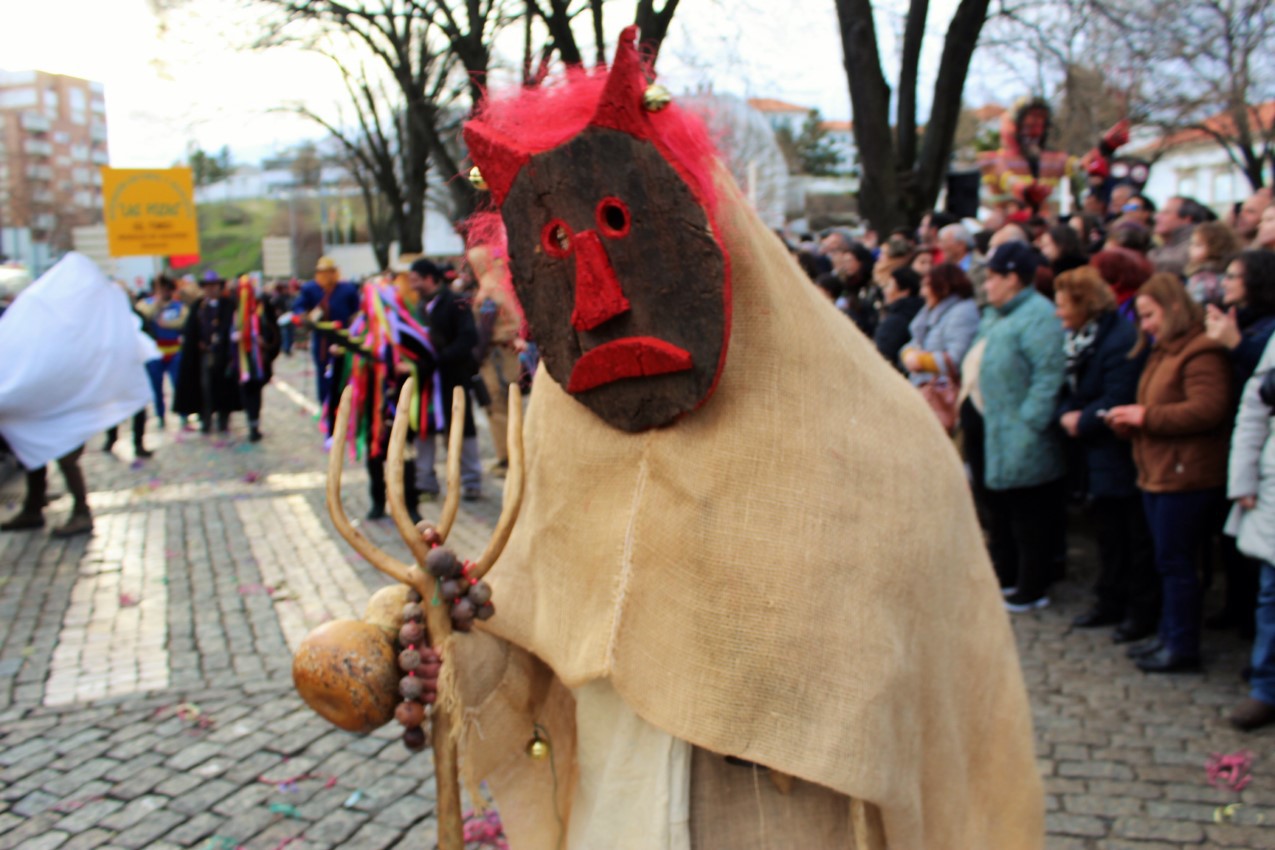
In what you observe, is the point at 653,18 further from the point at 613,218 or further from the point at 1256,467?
the point at 613,218

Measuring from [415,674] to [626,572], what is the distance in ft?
1.40

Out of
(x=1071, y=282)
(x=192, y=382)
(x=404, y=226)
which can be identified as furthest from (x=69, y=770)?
(x=404, y=226)

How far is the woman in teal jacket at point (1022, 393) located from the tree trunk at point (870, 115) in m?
4.61

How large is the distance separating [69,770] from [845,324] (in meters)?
3.85

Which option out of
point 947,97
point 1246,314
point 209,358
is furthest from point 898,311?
point 209,358

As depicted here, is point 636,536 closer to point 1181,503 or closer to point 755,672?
point 755,672

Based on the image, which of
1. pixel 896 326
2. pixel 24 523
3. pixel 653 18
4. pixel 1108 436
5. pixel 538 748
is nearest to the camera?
pixel 538 748

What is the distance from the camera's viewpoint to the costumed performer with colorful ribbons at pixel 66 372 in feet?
24.9

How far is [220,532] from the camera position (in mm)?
8336

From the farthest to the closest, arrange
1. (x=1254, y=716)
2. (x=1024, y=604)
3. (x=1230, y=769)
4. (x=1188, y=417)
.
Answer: (x=1024, y=604) < (x=1188, y=417) < (x=1254, y=716) < (x=1230, y=769)

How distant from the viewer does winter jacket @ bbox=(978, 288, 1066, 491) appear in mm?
5539

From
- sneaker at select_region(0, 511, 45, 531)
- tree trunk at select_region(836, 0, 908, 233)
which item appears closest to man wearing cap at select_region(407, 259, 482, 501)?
sneaker at select_region(0, 511, 45, 531)

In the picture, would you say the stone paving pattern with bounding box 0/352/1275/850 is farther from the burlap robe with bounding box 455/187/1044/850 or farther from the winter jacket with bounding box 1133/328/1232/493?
the burlap robe with bounding box 455/187/1044/850

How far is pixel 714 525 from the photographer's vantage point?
1860 mm
